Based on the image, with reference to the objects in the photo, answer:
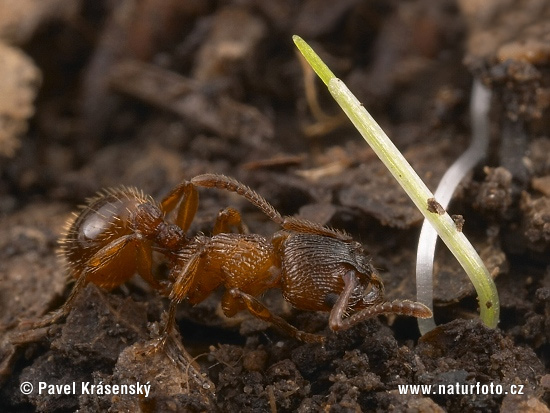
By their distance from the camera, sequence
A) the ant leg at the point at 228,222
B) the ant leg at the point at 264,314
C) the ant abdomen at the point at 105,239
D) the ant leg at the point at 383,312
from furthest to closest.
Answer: the ant leg at the point at 228,222 → the ant abdomen at the point at 105,239 → the ant leg at the point at 264,314 → the ant leg at the point at 383,312

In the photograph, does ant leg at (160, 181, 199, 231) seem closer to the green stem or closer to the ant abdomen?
the ant abdomen

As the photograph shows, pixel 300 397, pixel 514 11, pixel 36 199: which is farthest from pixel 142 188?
pixel 514 11

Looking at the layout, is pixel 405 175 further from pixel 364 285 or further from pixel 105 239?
pixel 105 239

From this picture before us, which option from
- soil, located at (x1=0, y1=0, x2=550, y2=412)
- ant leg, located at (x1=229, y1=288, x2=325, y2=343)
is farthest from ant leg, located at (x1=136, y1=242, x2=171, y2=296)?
ant leg, located at (x1=229, y1=288, x2=325, y2=343)

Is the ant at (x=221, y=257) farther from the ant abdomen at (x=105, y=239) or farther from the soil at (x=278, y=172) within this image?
the soil at (x=278, y=172)

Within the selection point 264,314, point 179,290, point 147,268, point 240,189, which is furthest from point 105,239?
point 264,314

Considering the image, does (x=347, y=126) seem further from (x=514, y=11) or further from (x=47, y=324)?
(x=47, y=324)

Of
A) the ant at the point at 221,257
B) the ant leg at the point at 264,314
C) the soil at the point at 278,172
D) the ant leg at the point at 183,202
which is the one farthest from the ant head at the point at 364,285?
the ant leg at the point at 183,202
